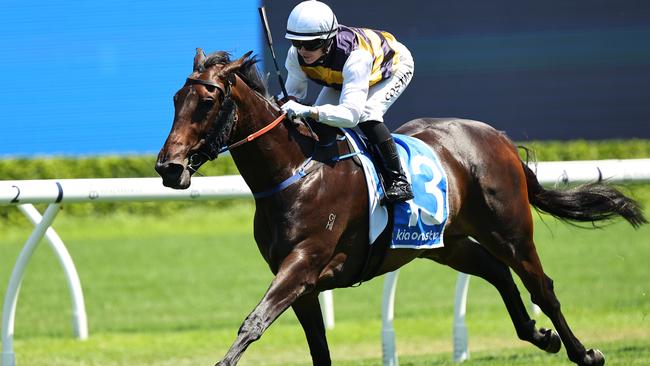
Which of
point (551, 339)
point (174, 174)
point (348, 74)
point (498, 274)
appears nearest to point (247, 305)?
point (498, 274)

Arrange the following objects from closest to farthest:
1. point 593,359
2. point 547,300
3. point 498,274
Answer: point 593,359
point 547,300
point 498,274

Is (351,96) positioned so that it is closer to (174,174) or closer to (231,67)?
(231,67)

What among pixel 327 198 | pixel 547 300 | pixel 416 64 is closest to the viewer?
pixel 327 198

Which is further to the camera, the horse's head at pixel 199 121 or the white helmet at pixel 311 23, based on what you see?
the white helmet at pixel 311 23

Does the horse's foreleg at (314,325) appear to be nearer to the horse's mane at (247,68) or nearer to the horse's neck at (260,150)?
the horse's neck at (260,150)

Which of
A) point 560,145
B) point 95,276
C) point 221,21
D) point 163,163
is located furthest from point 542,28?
point 163,163

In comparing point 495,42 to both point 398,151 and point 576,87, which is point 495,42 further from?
point 398,151

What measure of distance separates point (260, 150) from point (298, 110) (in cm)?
23

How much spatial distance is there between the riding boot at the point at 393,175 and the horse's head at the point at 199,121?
77cm

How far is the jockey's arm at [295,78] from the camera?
4652 mm

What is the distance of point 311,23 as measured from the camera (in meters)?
4.28

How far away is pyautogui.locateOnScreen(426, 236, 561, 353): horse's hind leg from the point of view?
5363mm

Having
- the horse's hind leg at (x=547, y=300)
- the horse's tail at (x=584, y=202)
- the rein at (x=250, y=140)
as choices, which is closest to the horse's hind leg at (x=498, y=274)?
the horse's hind leg at (x=547, y=300)

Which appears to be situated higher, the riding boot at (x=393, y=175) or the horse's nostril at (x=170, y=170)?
the horse's nostril at (x=170, y=170)
